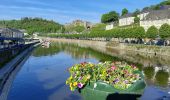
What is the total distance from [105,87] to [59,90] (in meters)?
13.9

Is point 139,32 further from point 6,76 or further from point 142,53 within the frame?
point 6,76

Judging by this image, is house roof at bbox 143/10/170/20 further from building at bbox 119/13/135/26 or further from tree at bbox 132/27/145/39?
building at bbox 119/13/135/26

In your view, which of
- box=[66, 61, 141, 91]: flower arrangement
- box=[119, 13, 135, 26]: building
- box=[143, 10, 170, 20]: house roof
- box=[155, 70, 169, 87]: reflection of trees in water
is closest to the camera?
box=[66, 61, 141, 91]: flower arrangement

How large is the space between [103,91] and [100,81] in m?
0.39

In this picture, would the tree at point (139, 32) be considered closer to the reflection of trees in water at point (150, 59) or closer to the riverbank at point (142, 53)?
the riverbank at point (142, 53)

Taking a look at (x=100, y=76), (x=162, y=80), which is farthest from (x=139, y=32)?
(x=100, y=76)

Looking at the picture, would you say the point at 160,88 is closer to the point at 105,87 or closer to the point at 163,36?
the point at 105,87

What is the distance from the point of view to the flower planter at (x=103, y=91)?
11828 mm

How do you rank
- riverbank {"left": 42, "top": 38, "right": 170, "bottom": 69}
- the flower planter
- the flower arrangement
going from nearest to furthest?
the flower arrangement → the flower planter → riverbank {"left": 42, "top": 38, "right": 170, "bottom": 69}

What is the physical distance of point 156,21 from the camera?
133 metres

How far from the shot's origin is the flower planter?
1183 cm

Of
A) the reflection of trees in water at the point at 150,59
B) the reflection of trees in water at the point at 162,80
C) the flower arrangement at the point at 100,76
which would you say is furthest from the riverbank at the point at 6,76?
the reflection of trees in water at the point at 150,59

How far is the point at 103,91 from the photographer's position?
11.9 m

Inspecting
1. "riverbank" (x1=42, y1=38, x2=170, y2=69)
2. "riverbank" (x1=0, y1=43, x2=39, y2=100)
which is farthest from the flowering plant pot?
"riverbank" (x1=42, y1=38, x2=170, y2=69)
